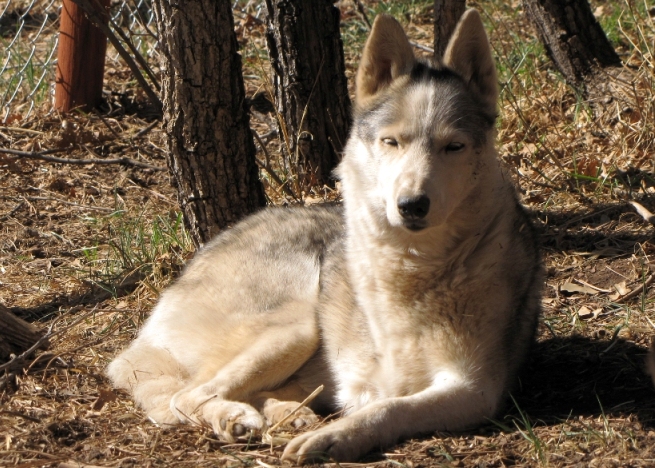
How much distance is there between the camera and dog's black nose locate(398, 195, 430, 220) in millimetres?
3444

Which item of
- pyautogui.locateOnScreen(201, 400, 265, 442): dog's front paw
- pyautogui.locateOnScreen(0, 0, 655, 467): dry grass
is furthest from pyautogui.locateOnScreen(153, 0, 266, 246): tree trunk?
pyautogui.locateOnScreen(201, 400, 265, 442): dog's front paw

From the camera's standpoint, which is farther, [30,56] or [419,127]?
[30,56]

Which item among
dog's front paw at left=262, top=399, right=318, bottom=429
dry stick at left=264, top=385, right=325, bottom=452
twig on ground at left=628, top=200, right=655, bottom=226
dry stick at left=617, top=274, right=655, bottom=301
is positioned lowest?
dog's front paw at left=262, top=399, right=318, bottom=429

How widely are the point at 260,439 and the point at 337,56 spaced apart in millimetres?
3276

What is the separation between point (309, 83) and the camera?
608 centimetres

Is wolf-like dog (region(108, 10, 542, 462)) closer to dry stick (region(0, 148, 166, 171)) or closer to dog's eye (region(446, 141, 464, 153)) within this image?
dog's eye (region(446, 141, 464, 153))

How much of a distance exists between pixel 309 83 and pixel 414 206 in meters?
2.83

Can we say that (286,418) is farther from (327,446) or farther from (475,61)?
(475,61)

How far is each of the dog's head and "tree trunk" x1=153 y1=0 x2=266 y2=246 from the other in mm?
1260

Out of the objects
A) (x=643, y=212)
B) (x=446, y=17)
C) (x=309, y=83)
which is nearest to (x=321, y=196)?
(x=309, y=83)

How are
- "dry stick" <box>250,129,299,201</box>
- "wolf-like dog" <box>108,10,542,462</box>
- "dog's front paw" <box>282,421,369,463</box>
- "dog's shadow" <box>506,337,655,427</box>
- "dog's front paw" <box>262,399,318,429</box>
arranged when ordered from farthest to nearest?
1. "dry stick" <box>250,129,299,201</box>
2. "dog's front paw" <box>262,399,318,429</box>
3. "dog's shadow" <box>506,337,655,427</box>
4. "wolf-like dog" <box>108,10,542,462</box>
5. "dog's front paw" <box>282,421,369,463</box>

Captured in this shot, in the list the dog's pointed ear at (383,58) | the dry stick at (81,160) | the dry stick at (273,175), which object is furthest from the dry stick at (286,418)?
the dry stick at (81,160)

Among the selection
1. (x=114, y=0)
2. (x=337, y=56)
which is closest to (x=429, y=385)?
(x=337, y=56)

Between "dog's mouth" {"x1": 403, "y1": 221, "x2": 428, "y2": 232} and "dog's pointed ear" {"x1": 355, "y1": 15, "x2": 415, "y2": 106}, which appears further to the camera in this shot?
"dog's pointed ear" {"x1": 355, "y1": 15, "x2": 415, "y2": 106}
